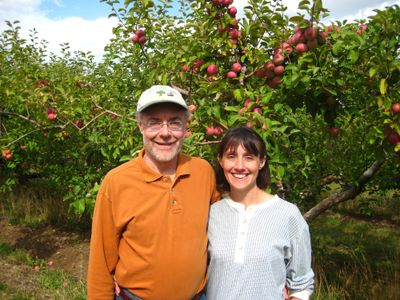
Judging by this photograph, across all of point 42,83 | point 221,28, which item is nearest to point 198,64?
point 221,28

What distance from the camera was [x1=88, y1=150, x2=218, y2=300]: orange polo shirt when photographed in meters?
1.61

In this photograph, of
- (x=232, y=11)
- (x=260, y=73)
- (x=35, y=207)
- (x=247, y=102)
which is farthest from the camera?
(x=35, y=207)

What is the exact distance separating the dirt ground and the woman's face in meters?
3.48

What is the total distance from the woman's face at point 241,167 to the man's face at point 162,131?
0.76 ft

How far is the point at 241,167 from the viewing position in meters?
1.67

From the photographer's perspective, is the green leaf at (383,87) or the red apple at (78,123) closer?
the green leaf at (383,87)

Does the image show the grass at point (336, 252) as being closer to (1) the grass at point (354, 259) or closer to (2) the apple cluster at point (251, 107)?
(1) the grass at point (354, 259)

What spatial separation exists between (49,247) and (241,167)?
15.7 feet

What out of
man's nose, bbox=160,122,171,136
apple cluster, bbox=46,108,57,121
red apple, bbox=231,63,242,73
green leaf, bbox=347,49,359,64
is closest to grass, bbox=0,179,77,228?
apple cluster, bbox=46,108,57,121

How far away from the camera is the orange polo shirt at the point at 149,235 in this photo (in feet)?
5.27

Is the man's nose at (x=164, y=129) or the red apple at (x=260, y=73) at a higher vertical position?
the red apple at (x=260, y=73)

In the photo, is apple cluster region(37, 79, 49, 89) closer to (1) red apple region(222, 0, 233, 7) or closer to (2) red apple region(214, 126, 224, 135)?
(1) red apple region(222, 0, 233, 7)

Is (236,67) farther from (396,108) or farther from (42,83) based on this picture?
(42,83)

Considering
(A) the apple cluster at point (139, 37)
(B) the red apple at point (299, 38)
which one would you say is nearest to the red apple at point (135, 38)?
(A) the apple cluster at point (139, 37)
